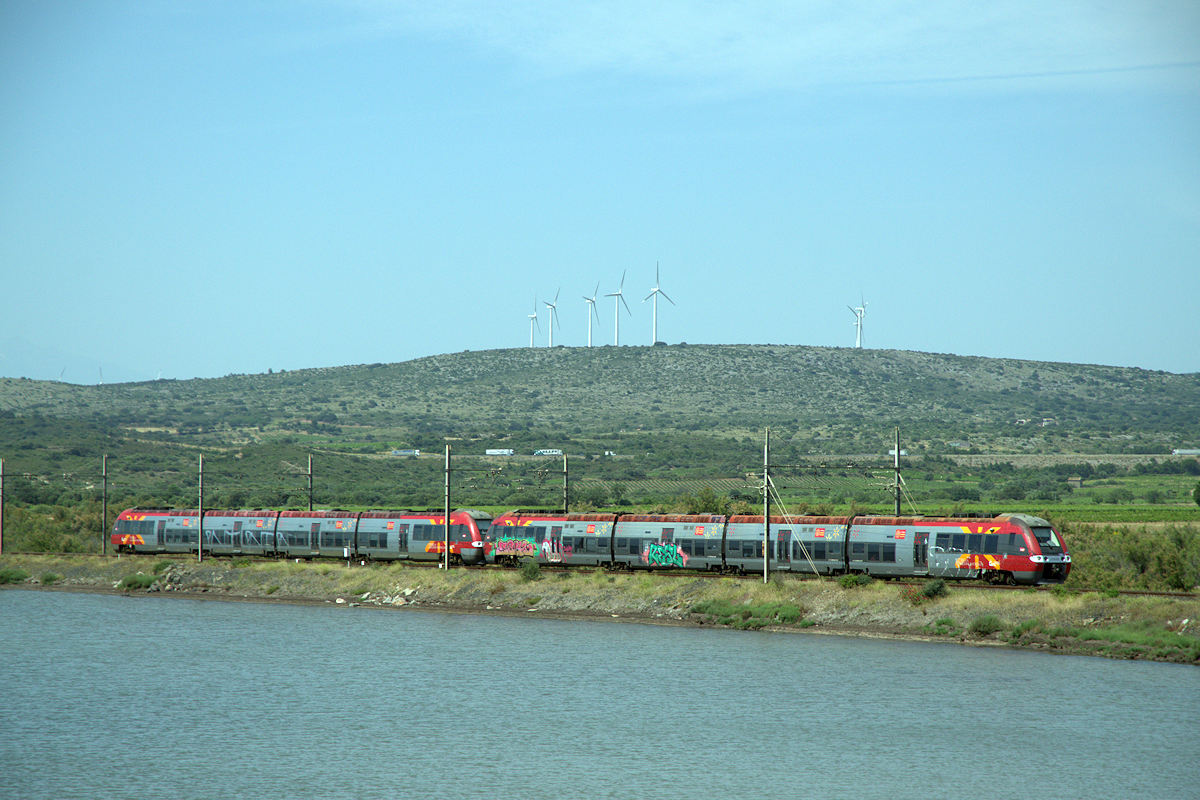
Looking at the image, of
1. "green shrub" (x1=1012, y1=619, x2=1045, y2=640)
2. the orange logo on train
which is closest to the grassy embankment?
"green shrub" (x1=1012, y1=619, x2=1045, y2=640)

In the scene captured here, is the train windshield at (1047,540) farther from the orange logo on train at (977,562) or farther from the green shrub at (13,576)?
the green shrub at (13,576)

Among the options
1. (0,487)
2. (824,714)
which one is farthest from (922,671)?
(0,487)

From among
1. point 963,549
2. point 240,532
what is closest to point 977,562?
point 963,549

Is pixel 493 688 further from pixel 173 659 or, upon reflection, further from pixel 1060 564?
pixel 1060 564

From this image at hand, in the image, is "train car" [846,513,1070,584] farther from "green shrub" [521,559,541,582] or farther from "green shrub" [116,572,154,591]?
"green shrub" [116,572,154,591]

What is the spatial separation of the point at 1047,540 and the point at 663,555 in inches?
743

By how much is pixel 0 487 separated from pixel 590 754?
61437 mm

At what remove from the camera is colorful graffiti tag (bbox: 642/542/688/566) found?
62750 millimetres

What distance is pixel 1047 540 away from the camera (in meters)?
52.9

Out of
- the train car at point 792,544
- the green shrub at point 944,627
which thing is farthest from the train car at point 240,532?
the green shrub at point 944,627

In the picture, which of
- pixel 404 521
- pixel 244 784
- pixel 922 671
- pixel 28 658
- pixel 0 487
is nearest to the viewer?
pixel 244 784

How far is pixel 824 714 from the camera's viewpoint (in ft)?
130

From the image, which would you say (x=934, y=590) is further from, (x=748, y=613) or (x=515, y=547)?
(x=515, y=547)

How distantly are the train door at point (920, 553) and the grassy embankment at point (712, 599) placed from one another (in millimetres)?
1405
